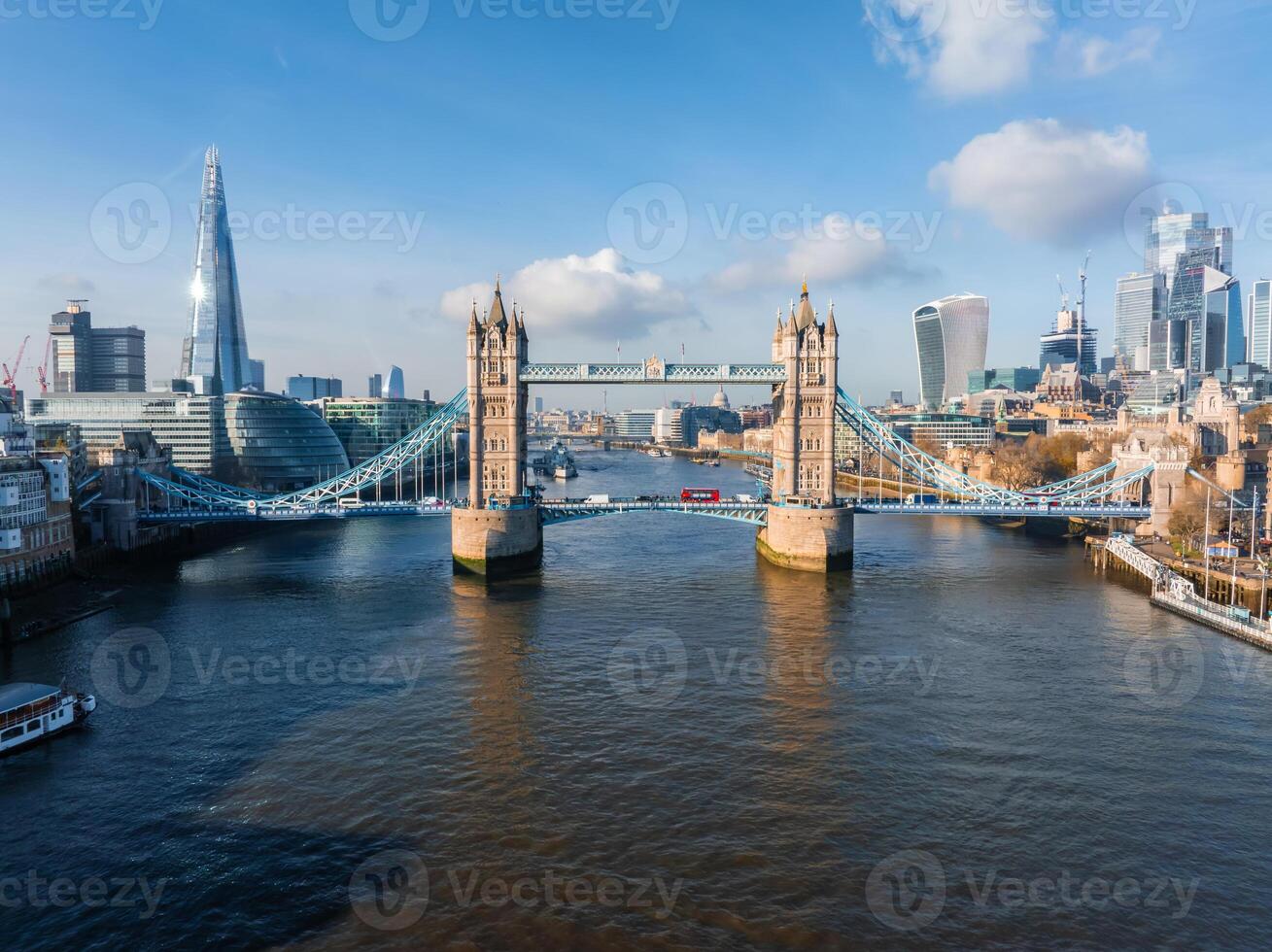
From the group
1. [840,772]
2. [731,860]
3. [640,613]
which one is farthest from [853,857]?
[640,613]

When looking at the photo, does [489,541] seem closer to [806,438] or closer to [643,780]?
[806,438]

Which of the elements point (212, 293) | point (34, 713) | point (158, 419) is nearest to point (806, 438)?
point (34, 713)

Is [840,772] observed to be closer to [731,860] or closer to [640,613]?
[731,860]

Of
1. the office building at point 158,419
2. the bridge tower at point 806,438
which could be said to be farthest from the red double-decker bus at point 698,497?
the office building at point 158,419

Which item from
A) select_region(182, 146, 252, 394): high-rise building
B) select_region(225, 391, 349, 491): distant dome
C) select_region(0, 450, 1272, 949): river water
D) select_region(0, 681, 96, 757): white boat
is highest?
select_region(182, 146, 252, 394): high-rise building

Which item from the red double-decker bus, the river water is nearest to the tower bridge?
the red double-decker bus

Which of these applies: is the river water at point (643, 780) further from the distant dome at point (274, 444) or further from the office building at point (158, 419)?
the distant dome at point (274, 444)

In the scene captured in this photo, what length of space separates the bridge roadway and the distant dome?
38.8 m

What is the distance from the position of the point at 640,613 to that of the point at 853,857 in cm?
2951

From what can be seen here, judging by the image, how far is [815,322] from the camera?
241 ft

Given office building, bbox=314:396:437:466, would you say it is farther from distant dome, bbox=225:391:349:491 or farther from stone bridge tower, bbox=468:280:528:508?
stone bridge tower, bbox=468:280:528:508

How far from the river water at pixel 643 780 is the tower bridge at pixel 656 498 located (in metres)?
12.8

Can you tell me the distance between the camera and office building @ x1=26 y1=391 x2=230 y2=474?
11200 cm

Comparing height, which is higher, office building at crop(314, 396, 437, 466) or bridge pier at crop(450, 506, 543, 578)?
office building at crop(314, 396, 437, 466)
